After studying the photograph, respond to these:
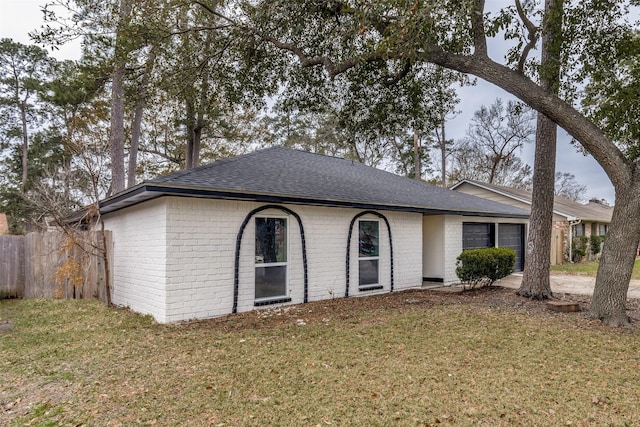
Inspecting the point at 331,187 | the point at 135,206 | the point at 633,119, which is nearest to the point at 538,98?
the point at 633,119

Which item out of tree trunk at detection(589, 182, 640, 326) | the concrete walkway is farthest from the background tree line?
the concrete walkway

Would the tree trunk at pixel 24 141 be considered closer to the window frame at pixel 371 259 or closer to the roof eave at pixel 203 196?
the roof eave at pixel 203 196

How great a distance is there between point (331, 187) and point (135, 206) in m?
4.40

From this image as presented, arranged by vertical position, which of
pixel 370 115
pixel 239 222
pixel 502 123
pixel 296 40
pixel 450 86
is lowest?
pixel 239 222

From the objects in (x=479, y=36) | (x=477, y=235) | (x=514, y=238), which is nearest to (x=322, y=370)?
(x=479, y=36)

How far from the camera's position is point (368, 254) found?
9.84m

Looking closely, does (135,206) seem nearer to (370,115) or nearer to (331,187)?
(331,187)

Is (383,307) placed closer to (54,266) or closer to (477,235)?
(477,235)

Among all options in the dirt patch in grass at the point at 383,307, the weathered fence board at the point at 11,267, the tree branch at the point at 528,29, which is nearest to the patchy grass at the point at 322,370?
the dirt patch in grass at the point at 383,307

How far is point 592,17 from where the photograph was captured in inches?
308

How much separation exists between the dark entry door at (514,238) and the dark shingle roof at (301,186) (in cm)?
68

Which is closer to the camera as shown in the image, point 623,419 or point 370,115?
point 623,419

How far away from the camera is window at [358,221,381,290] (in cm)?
967

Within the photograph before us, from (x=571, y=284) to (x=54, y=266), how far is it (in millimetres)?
14315
